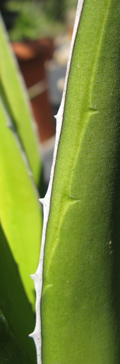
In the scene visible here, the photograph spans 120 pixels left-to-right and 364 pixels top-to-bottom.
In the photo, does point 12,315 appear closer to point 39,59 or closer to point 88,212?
point 88,212

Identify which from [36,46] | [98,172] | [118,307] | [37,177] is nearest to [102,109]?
[98,172]

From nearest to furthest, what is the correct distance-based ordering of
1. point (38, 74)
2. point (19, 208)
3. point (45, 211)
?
point (45, 211) → point (19, 208) → point (38, 74)

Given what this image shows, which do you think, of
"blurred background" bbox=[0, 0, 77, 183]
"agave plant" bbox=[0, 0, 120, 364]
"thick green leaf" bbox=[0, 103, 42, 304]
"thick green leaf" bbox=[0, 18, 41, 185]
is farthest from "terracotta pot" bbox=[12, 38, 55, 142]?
"agave plant" bbox=[0, 0, 120, 364]

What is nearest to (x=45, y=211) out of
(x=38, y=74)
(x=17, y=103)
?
(x=17, y=103)

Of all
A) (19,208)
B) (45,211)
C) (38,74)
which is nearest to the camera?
(45,211)

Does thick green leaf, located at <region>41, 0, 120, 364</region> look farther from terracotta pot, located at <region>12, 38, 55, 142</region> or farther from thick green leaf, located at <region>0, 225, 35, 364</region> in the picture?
terracotta pot, located at <region>12, 38, 55, 142</region>
